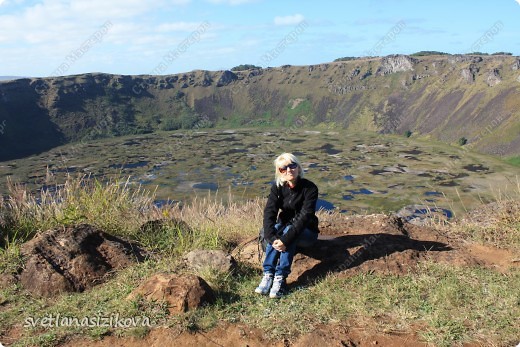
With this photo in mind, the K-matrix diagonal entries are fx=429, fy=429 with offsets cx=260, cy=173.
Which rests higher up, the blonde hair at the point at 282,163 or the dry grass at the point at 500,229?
the blonde hair at the point at 282,163

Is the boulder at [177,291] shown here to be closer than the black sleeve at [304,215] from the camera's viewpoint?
Yes

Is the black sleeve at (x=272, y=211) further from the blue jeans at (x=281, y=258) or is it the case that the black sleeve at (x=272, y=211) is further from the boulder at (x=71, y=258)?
the boulder at (x=71, y=258)

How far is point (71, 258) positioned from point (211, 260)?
2.08 metres

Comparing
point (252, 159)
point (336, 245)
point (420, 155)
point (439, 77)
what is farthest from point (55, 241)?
point (439, 77)

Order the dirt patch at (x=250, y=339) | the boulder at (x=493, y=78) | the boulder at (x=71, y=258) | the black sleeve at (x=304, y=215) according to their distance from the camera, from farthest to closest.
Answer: the boulder at (x=493, y=78)
the boulder at (x=71, y=258)
the black sleeve at (x=304, y=215)
the dirt patch at (x=250, y=339)

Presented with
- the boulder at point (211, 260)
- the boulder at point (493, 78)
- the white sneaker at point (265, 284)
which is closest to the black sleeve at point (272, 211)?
the white sneaker at point (265, 284)

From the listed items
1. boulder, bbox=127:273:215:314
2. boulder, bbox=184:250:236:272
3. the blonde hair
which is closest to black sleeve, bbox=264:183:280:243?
the blonde hair

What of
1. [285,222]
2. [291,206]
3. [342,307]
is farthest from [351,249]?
[342,307]

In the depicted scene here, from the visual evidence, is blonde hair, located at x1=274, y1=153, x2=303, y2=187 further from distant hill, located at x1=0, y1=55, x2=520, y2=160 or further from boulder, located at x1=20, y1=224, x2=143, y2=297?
distant hill, located at x1=0, y1=55, x2=520, y2=160

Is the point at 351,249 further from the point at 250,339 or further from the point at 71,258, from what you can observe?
the point at 71,258

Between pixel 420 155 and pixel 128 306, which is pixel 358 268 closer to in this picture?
pixel 128 306

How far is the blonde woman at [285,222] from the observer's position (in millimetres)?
5836

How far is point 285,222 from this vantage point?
640 centimetres

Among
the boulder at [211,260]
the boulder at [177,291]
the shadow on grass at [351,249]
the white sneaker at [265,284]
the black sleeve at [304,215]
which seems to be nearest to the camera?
the boulder at [177,291]
